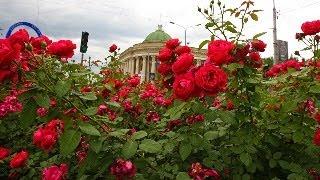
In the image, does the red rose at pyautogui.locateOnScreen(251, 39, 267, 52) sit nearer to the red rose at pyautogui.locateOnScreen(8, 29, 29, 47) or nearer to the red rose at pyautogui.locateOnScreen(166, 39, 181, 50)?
the red rose at pyautogui.locateOnScreen(166, 39, 181, 50)

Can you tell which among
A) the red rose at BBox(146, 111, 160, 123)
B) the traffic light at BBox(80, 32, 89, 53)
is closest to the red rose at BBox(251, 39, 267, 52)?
the red rose at BBox(146, 111, 160, 123)

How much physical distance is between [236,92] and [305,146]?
1.98 feet

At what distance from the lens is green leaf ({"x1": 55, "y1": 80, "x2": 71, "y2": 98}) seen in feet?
6.13

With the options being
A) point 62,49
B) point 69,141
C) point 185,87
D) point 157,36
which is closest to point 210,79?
point 185,87

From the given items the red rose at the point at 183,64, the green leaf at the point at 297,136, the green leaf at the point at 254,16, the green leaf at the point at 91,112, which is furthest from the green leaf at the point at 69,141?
the green leaf at the point at 254,16

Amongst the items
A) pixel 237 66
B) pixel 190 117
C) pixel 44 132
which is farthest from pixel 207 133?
pixel 44 132

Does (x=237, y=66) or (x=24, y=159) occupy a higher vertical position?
(x=237, y=66)

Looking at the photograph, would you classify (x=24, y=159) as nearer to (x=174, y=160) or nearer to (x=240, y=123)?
(x=174, y=160)

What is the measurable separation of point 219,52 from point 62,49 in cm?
91

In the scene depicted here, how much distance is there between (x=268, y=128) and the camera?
8.09ft

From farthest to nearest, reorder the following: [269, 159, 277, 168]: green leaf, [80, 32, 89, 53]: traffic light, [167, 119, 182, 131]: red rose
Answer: [80, 32, 89, 53]: traffic light < [167, 119, 182, 131]: red rose < [269, 159, 277, 168]: green leaf

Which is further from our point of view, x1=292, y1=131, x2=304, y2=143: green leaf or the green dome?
the green dome

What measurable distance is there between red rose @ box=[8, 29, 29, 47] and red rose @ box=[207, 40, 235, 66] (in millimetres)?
1012

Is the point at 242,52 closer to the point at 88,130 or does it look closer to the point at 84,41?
the point at 88,130
